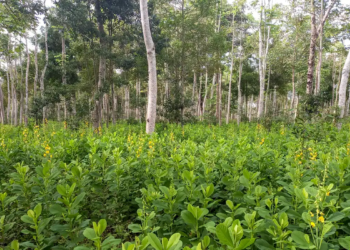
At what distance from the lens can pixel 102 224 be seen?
120 cm

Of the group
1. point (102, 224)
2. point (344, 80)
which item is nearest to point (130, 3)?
point (344, 80)

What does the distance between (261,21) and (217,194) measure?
1730 centimetres

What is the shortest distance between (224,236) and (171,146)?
2988 mm

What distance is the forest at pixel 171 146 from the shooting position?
1.50 meters

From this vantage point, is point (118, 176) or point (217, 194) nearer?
point (217, 194)

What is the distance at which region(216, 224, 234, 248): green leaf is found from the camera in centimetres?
110

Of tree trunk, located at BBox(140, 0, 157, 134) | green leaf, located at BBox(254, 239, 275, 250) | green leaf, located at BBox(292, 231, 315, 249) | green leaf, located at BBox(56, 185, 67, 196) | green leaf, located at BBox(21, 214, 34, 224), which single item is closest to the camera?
green leaf, located at BBox(292, 231, 315, 249)

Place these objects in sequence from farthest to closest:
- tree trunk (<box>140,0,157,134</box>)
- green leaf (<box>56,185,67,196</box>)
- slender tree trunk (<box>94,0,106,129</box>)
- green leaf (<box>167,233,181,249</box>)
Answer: slender tree trunk (<box>94,0,106,129</box>)
tree trunk (<box>140,0,157,134</box>)
green leaf (<box>56,185,67,196</box>)
green leaf (<box>167,233,181,249</box>)

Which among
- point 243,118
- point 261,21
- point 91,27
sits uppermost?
point 261,21

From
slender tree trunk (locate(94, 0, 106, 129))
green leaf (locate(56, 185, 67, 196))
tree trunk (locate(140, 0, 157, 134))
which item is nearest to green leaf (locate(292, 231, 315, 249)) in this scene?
green leaf (locate(56, 185, 67, 196))

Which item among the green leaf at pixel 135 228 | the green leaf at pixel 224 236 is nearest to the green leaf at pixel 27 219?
the green leaf at pixel 135 228

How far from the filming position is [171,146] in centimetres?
407

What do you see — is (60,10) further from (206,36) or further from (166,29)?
(206,36)

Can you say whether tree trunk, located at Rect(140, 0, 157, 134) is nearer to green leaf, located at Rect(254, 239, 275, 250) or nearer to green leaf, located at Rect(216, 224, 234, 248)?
green leaf, located at Rect(254, 239, 275, 250)
